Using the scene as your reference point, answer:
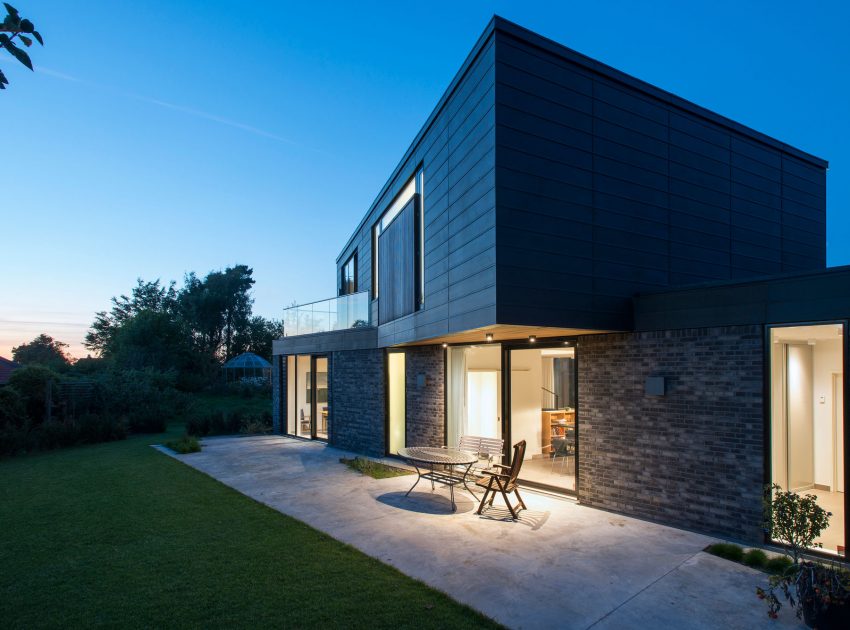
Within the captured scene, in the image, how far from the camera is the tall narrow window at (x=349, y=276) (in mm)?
19891

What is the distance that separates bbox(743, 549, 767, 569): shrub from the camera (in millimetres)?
5142

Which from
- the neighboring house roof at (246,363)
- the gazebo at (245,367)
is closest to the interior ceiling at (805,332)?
the gazebo at (245,367)

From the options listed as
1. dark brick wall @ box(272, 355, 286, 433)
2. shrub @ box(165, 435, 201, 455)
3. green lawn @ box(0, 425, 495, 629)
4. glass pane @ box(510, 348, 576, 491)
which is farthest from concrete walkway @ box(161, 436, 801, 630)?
dark brick wall @ box(272, 355, 286, 433)

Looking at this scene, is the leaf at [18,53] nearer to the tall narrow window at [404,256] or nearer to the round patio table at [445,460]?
the round patio table at [445,460]

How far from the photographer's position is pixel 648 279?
759 cm

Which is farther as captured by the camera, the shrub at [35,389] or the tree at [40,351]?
the tree at [40,351]

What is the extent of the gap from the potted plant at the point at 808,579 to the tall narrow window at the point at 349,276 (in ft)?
52.4

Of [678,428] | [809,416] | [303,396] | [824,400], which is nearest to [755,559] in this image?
[678,428]

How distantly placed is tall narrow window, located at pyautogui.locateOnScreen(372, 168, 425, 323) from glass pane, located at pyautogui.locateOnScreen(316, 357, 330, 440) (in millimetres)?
3931

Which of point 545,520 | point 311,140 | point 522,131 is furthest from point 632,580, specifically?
point 311,140

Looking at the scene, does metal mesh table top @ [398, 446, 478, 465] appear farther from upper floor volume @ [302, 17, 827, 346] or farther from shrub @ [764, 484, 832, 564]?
shrub @ [764, 484, 832, 564]

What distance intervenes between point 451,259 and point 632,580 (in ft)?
15.5

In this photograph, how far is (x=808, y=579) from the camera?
3953mm

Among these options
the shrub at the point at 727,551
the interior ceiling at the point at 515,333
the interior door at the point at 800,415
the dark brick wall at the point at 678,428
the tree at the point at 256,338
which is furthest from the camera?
the tree at the point at 256,338
